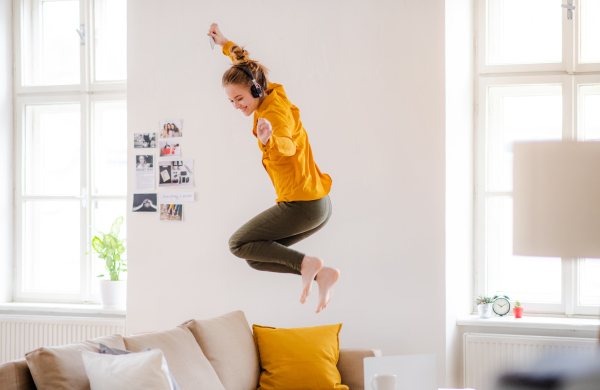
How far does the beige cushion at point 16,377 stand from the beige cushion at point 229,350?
96 centimetres

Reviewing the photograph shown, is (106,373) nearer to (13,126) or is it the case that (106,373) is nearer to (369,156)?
(369,156)

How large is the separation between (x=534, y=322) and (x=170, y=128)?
8.87ft

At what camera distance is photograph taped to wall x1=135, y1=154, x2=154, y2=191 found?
3.92m

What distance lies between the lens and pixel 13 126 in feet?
15.3

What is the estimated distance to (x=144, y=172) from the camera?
12.9 ft

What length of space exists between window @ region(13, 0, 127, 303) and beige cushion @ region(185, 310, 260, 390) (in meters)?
1.86

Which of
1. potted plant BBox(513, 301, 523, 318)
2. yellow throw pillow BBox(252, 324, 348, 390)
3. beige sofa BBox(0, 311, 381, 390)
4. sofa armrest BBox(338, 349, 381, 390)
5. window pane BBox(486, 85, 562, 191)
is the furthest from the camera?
window pane BBox(486, 85, 562, 191)

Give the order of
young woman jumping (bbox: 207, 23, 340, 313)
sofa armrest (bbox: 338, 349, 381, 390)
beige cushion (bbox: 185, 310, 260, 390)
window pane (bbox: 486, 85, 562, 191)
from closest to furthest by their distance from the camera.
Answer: young woman jumping (bbox: 207, 23, 340, 313) → beige cushion (bbox: 185, 310, 260, 390) → sofa armrest (bbox: 338, 349, 381, 390) → window pane (bbox: 486, 85, 562, 191)

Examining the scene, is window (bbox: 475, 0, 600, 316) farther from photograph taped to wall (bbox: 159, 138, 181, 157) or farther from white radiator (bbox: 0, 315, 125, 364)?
white radiator (bbox: 0, 315, 125, 364)

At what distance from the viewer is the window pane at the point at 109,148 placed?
450 cm

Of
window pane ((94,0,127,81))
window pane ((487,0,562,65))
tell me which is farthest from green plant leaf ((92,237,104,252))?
window pane ((487,0,562,65))

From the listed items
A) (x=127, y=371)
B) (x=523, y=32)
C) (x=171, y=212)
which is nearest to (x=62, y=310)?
(x=171, y=212)

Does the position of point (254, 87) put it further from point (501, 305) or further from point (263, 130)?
point (501, 305)

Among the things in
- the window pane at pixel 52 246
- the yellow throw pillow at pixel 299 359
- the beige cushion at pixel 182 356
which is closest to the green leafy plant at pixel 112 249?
the window pane at pixel 52 246
